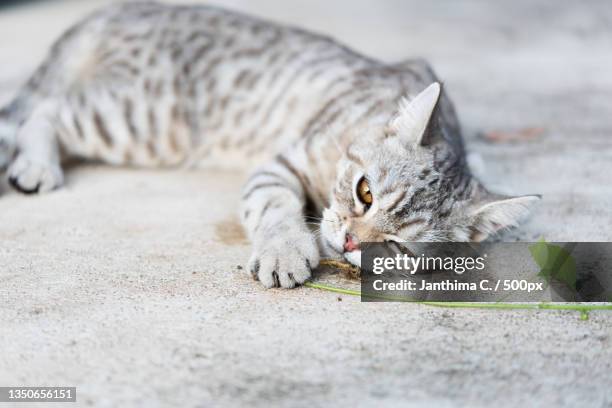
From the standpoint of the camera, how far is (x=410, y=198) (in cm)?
256

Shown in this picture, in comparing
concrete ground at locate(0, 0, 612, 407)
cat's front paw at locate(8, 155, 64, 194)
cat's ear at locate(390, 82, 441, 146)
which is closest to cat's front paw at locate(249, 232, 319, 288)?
concrete ground at locate(0, 0, 612, 407)

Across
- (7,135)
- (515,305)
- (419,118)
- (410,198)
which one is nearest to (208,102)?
(7,135)

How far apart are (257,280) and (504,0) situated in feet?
17.8

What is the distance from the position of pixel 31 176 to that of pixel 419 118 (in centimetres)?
183

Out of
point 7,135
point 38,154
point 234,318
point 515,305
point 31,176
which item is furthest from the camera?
point 7,135

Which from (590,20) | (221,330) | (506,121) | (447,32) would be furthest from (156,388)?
(590,20)

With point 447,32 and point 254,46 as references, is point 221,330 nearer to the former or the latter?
point 254,46

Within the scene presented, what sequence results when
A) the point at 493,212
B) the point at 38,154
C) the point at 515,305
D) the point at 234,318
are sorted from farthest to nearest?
the point at 38,154, the point at 493,212, the point at 515,305, the point at 234,318

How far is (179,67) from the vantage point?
3889 mm

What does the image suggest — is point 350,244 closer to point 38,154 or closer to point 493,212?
point 493,212

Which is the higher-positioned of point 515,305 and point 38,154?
point 515,305

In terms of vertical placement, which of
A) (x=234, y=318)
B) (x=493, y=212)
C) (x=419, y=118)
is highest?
(x=419, y=118)

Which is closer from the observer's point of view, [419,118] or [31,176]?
[419,118]

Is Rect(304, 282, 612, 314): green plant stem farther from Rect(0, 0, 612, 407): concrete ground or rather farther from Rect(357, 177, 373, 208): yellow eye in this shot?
Rect(357, 177, 373, 208): yellow eye
